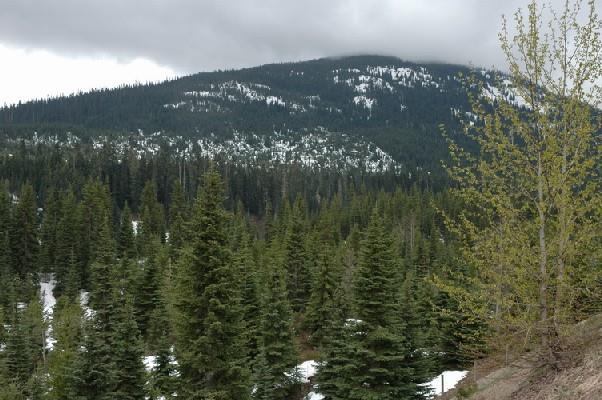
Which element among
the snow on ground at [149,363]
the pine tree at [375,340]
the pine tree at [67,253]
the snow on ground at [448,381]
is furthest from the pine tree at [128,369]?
the pine tree at [67,253]

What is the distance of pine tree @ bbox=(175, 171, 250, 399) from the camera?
19.0 m

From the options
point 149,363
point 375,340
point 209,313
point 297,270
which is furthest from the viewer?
point 297,270

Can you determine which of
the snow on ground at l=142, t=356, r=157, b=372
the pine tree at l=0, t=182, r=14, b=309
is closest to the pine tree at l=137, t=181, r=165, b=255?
the pine tree at l=0, t=182, r=14, b=309

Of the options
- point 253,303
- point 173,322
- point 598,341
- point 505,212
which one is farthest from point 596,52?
point 253,303

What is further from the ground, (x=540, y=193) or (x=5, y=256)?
(x=540, y=193)

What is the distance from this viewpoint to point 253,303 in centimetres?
3894

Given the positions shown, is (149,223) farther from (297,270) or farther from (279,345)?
(279,345)

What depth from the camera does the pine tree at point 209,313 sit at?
19.0m

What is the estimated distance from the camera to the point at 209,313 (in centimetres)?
1878

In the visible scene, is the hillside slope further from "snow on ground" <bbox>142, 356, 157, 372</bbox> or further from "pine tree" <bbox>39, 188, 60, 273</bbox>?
"pine tree" <bbox>39, 188, 60, 273</bbox>

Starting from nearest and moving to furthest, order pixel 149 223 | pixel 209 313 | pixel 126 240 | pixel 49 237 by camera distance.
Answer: pixel 209 313 < pixel 126 240 < pixel 49 237 < pixel 149 223

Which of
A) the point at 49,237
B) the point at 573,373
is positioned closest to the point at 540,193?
the point at 573,373

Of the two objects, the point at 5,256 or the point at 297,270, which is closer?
the point at 297,270

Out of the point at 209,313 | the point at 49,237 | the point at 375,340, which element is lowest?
the point at 49,237
